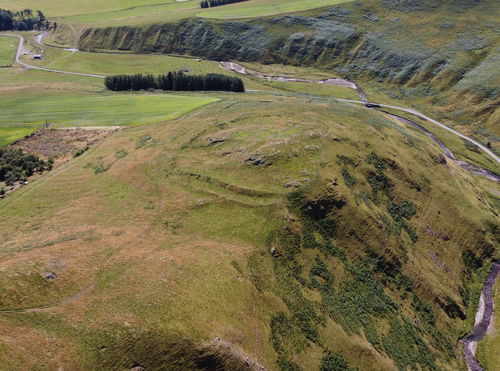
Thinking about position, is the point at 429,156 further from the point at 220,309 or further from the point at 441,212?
the point at 220,309

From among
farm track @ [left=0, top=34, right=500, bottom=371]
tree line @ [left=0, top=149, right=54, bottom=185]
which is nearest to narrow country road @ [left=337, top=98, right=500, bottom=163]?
farm track @ [left=0, top=34, right=500, bottom=371]

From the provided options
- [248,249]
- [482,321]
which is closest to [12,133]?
[248,249]

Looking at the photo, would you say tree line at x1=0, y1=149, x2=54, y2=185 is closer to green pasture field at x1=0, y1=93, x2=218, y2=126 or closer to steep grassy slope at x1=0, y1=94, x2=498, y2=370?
steep grassy slope at x1=0, y1=94, x2=498, y2=370

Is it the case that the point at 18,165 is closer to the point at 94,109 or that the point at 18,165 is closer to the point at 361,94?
the point at 94,109

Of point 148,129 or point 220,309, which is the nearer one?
point 220,309

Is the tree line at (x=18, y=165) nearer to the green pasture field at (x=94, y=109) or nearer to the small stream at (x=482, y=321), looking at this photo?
the green pasture field at (x=94, y=109)

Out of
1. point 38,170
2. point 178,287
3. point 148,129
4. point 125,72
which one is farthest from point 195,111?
point 125,72
